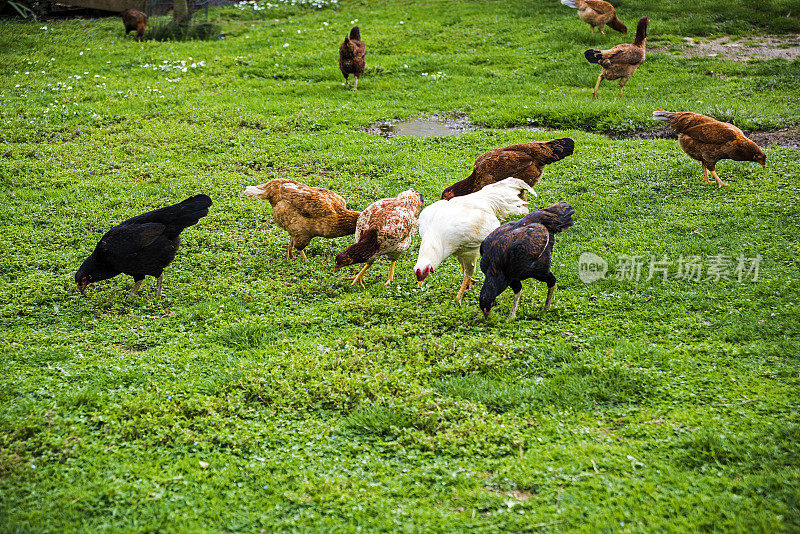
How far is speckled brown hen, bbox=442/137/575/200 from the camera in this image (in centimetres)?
866

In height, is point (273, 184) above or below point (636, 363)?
above

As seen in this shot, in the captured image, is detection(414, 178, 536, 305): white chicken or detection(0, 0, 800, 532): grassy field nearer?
detection(0, 0, 800, 532): grassy field

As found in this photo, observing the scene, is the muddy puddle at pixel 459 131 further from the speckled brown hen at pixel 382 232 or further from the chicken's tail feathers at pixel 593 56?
the speckled brown hen at pixel 382 232

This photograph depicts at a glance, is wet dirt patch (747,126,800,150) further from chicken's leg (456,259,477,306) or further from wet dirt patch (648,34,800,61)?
chicken's leg (456,259,477,306)

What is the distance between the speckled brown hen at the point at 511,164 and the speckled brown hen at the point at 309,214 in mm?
1506

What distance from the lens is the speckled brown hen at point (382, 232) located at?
732cm

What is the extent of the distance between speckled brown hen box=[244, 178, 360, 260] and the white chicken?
1140 mm

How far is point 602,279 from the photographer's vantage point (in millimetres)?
A: 7527

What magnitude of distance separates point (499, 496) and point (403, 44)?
16.9 m

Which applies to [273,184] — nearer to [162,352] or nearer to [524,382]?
[162,352]

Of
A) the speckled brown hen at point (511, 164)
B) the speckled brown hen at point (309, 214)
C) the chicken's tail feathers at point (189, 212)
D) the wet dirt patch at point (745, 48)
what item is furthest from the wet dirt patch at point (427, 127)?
the wet dirt patch at point (745, 48)

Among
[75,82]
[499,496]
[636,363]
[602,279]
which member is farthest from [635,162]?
[75,82]

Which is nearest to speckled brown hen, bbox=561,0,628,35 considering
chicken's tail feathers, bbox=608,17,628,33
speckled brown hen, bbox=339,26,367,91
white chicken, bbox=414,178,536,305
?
chicken's tail feathers, bbox=608,17,628,33

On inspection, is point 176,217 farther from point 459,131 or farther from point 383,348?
point 459,131
